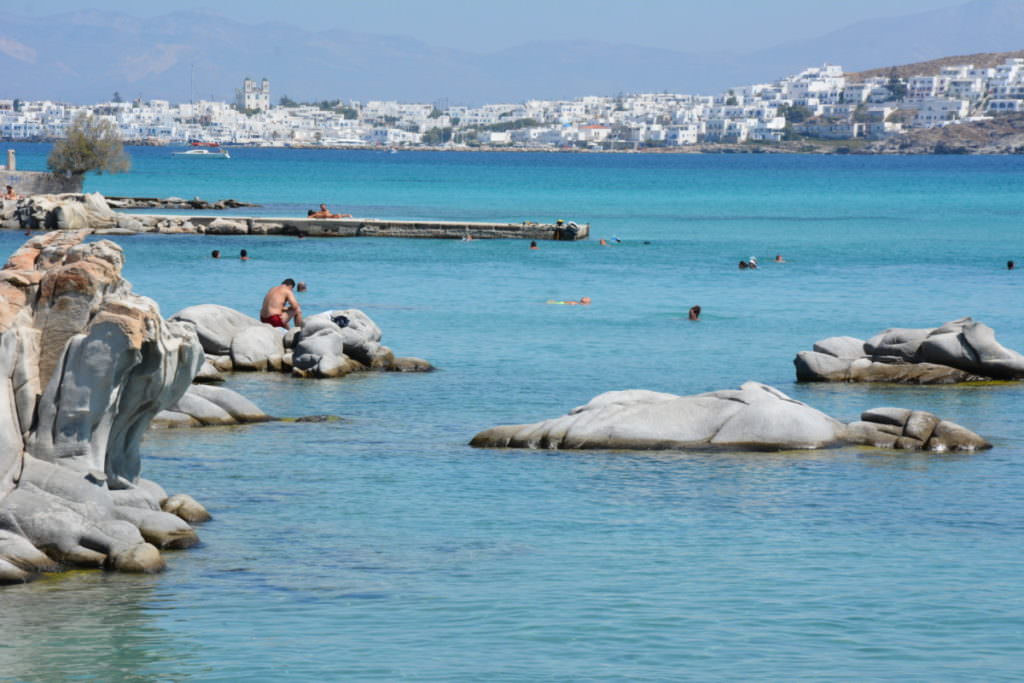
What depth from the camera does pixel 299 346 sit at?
4072 centimetres

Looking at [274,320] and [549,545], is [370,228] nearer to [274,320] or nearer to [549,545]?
[274,320]

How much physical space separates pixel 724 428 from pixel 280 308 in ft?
57.6

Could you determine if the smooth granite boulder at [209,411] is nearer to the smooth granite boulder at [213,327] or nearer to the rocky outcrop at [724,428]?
the rocky outcrop at [724,428]

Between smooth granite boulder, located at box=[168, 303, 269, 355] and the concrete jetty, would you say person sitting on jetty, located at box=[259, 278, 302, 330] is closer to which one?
smooth granite boulder, located at box=[168, 303, 269, 355]

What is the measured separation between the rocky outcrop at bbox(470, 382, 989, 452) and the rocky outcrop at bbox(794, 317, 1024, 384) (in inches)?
341

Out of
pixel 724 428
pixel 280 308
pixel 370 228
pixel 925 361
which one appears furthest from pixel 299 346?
pixel 370 228

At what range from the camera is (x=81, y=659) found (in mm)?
17906

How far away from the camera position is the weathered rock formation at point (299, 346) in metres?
40.2

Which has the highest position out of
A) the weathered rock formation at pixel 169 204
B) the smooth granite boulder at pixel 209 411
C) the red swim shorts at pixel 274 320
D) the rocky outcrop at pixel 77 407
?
the rocky outcrop at pixel 77 407

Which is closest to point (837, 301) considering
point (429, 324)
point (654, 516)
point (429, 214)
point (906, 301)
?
point (906, 301)

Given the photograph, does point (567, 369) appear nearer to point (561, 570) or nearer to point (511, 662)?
point (561, 570)

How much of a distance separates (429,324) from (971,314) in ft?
65.7

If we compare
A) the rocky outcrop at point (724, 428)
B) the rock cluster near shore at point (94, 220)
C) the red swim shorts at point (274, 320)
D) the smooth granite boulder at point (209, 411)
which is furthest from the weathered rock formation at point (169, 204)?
the rocky outcrop at point (724, 428)

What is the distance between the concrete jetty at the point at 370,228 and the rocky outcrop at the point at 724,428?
6343 cm
